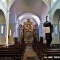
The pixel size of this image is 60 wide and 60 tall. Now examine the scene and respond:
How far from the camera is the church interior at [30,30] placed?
931 centimetres

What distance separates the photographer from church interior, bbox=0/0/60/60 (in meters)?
9.31

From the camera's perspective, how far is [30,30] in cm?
4731

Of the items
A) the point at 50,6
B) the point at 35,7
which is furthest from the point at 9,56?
the point at 35,7

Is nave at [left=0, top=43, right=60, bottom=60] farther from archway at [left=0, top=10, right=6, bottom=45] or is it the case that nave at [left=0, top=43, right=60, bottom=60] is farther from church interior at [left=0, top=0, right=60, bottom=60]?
archway at [left=0, top=10, right=6, bottom=45]

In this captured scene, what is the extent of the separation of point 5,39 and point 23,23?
23389 millimetres

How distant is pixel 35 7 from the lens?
34594 mm

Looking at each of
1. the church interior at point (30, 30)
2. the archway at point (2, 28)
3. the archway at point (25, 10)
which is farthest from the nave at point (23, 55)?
the archway at point (25, 10)

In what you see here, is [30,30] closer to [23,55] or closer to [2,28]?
[2,28]

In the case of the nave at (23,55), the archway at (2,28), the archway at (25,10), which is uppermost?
the archway at (25,10)

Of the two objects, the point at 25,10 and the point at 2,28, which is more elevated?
the point at 25,10

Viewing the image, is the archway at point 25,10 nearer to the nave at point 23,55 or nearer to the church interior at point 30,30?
the church interior at point 30,30

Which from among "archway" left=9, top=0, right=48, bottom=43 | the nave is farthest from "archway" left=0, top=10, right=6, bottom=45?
the nave

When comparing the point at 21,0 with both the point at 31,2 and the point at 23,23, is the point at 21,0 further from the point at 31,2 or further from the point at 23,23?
the point at 23,23

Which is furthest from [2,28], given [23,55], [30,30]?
[30,30]
